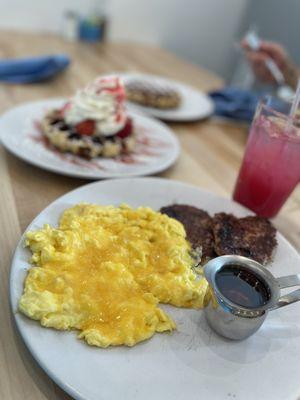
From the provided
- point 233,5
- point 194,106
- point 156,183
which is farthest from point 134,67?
point 233,5

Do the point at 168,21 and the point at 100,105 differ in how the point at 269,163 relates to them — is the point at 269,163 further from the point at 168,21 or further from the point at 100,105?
the point at 168,21

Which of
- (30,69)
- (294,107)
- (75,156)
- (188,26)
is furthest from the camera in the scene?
(188,26)

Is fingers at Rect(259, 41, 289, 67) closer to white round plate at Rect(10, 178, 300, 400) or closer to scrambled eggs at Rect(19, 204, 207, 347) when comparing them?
scrambled eggs at Rect(19, 204, 207, 347)

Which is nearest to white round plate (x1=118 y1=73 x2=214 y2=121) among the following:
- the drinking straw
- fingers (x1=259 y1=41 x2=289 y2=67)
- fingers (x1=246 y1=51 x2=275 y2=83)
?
fingers (x1=246 y1=51 x2=275 y2=83)

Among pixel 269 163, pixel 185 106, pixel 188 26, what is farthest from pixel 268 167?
pixel 188 26

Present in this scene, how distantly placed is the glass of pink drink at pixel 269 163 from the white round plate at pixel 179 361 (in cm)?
49

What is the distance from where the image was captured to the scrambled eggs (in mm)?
890

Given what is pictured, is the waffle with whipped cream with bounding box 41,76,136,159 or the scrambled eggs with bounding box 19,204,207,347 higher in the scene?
the waffle with whipped cream with bounding box 41,76,136,159

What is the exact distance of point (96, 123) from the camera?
1.66 meters

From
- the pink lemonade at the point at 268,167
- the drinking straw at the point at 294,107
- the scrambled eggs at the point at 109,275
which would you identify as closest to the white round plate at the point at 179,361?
the scrambled eggs at the point at 109,275

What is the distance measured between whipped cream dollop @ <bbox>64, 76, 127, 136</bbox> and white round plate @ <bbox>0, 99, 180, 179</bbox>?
145 millimetres

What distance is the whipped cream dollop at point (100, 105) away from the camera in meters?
1.64

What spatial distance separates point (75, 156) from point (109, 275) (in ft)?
2.42

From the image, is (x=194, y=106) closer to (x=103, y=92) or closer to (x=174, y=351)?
(x=103, y=92)
